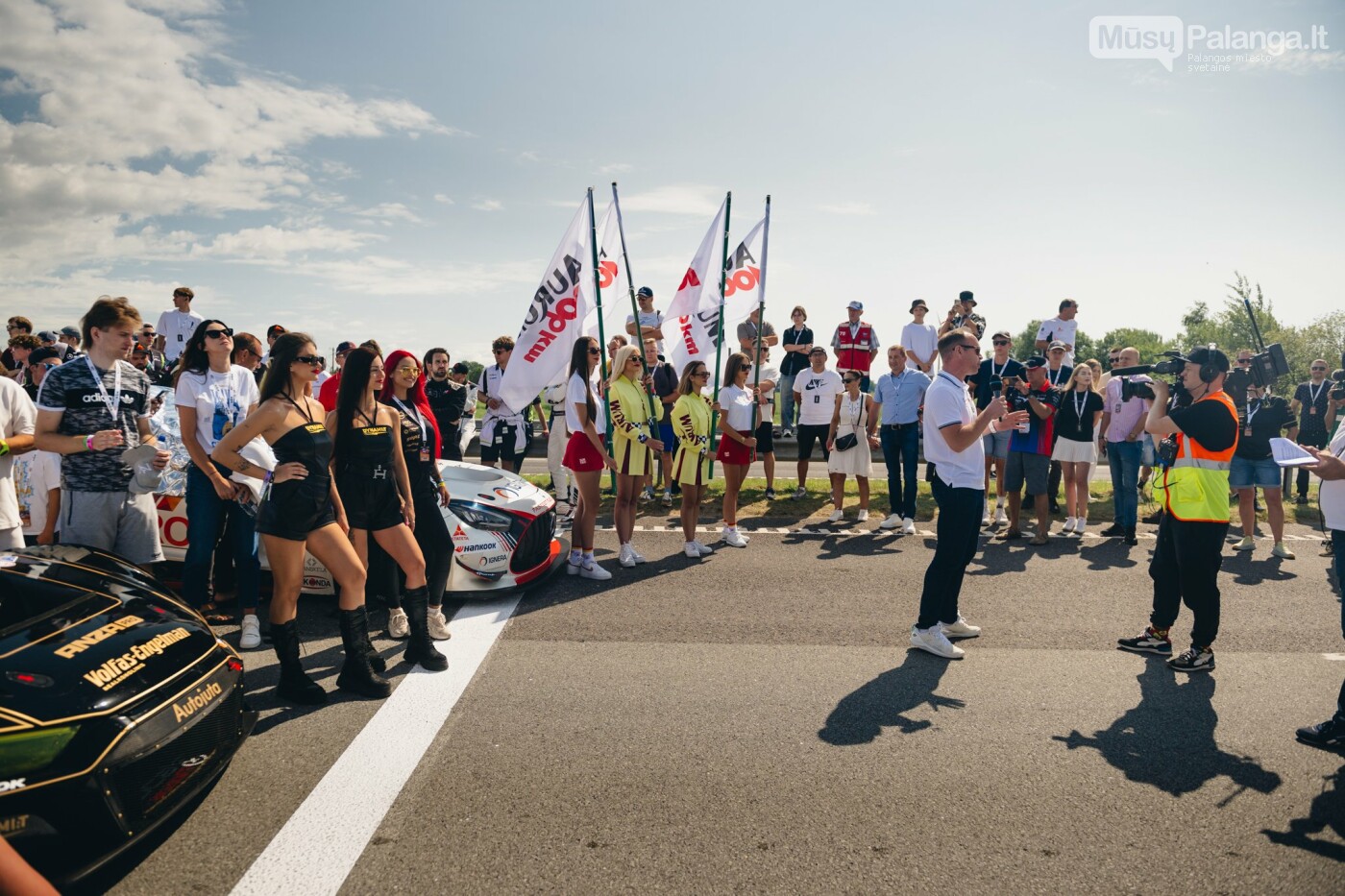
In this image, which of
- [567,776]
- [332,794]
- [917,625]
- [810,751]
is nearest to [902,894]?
[810,751]

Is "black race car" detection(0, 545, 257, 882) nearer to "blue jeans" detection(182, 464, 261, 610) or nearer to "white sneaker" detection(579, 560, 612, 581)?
"blue jeans" detection(182, 464, 261, 610)

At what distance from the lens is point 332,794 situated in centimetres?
338

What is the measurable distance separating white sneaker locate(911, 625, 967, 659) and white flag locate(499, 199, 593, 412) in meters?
5.14

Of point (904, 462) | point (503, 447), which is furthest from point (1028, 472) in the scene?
point (503, 447)

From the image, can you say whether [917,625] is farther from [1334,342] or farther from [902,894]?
[1334,342]

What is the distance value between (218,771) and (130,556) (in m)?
2.02

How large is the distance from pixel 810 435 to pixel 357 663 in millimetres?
6985

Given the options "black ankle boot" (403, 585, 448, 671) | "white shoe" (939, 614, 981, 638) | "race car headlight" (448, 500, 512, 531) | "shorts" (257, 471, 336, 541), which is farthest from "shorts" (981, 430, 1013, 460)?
"shorts" (257, 471, 336, 541)

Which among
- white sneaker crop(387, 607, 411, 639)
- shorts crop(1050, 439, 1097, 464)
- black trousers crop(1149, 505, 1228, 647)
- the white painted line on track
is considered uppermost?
shorts crop(1050, 439, 1097, 464)

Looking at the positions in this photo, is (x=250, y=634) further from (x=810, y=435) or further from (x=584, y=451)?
(x=810, y=435)

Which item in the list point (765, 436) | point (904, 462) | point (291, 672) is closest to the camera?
point (291, 672)

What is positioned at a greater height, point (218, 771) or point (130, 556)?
point (130, 556)

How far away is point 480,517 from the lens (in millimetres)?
6008

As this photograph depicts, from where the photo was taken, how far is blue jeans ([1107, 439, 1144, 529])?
28.0 feet
